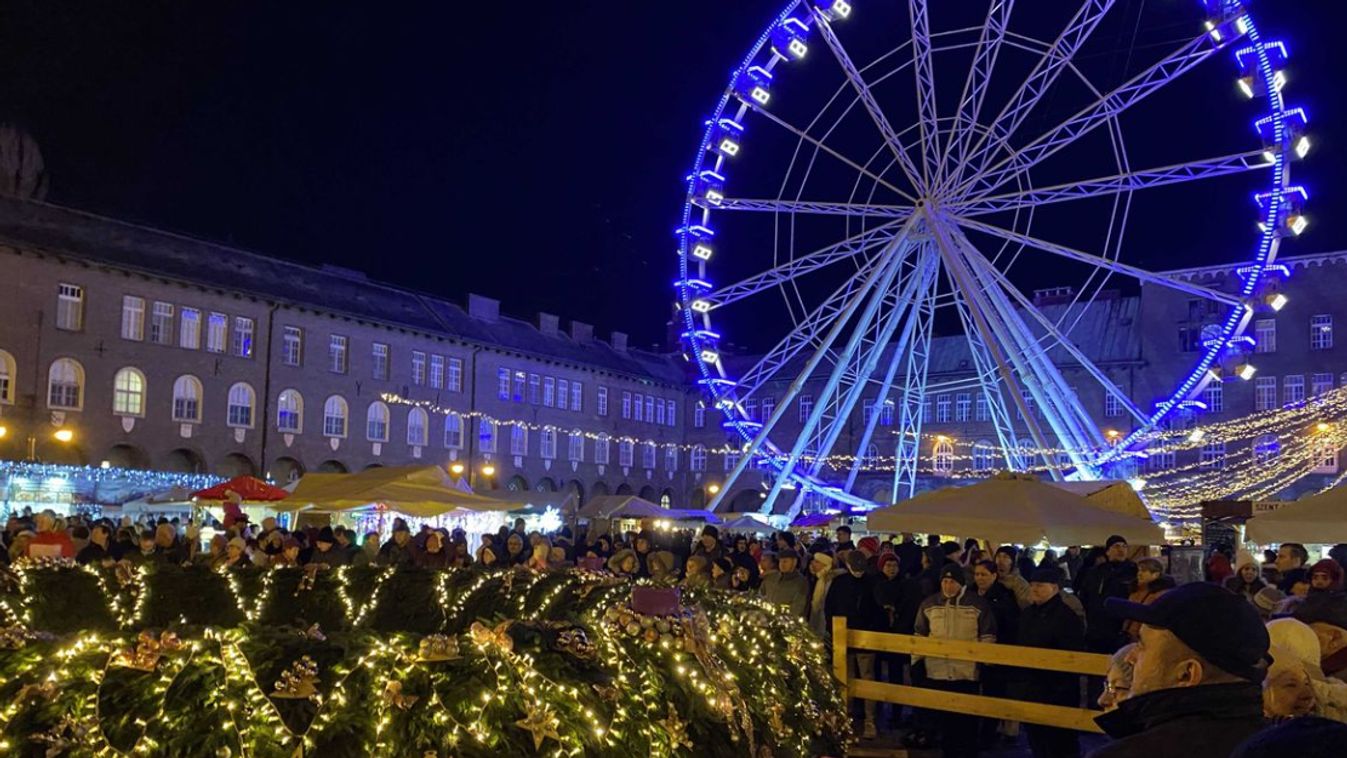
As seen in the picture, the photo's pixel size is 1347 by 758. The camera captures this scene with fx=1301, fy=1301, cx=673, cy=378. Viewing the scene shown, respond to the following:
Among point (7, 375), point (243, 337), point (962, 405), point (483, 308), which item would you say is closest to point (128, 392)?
point (7, 375)

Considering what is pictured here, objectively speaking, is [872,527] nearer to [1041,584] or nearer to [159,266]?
[1041,584]

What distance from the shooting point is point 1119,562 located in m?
13.2

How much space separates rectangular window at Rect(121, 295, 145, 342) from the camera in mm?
41309

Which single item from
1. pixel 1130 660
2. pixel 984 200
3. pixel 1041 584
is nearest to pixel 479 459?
pixel 984 200

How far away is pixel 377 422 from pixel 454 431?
4.15 m

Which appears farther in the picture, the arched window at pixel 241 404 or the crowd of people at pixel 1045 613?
the arched window at pixel 241 404

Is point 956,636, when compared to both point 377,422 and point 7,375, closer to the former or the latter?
point 7,375

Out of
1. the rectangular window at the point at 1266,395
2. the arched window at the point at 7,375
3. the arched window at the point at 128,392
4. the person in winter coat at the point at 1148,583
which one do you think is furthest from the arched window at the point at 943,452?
the person in winter coat at the point at 1148,583

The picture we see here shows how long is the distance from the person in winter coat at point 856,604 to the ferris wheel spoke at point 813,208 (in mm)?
15886

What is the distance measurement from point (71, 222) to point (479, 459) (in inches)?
758

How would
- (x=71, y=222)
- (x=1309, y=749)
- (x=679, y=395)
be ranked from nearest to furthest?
(x=1309, y=749) → (x=71, y=222) → (x=679, y=395)

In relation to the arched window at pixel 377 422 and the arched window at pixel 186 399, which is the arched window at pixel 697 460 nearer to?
the arched window at pixel 377 422

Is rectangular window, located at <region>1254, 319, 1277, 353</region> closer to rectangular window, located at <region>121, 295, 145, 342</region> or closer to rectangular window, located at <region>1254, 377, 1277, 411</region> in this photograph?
rectangular window, located at <region>1254, 377, 1277, 411</region>

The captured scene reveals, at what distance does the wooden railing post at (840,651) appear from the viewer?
31.6ft
